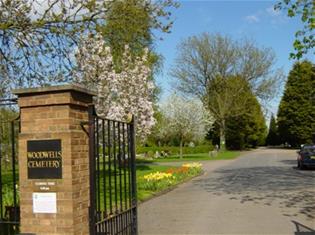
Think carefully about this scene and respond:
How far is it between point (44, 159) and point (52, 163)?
132 mm

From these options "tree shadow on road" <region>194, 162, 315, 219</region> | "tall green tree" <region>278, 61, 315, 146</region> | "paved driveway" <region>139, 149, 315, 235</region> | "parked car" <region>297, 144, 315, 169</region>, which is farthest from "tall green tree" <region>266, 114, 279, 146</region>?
"paved driveway" <region>139, 149, 315, 235</region>

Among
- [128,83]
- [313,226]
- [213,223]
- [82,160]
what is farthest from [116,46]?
[128,83]

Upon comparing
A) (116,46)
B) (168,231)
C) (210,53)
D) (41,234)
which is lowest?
(168,231)

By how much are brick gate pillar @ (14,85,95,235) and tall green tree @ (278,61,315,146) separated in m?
72.0

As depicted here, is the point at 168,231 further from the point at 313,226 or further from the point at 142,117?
the point at 142,117

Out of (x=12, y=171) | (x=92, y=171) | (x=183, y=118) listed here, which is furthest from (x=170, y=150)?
(x=92, y=171)

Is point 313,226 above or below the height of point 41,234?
below

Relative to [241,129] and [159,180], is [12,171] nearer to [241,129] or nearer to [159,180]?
[159,180]

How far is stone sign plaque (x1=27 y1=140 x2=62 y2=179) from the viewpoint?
614 centimetres

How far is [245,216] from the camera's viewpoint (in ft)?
40.5

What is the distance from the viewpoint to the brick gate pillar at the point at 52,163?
6.12 meters

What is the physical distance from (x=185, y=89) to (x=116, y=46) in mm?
45114

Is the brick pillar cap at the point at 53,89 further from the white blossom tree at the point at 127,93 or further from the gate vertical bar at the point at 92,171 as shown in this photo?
the white blossom tree at the point at 127,93

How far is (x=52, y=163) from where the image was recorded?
20.2 feet
